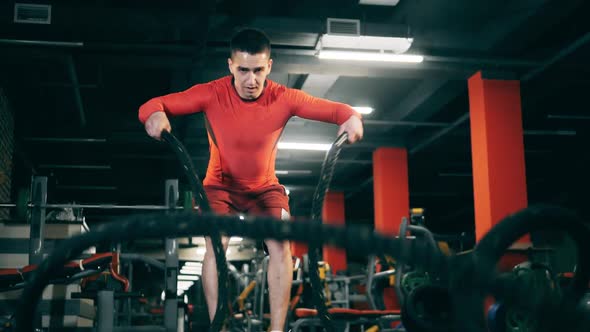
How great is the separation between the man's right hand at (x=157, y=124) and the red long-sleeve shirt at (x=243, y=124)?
0.52m

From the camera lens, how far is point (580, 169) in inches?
566

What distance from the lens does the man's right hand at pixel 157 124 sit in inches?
61.3

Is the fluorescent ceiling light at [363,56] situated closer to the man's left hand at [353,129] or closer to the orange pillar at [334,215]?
the man's left hand at [353,129]

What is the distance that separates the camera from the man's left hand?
1.73 m

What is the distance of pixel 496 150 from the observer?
768cm

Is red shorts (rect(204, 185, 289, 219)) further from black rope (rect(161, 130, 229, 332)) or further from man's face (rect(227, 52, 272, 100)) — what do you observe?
black rope (rect(161, 130, 229, 332))

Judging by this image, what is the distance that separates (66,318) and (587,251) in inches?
168

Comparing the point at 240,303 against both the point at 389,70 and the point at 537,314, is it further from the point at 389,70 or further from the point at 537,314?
the point at 537,314

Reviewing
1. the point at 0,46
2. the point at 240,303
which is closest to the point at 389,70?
the point at 240,303

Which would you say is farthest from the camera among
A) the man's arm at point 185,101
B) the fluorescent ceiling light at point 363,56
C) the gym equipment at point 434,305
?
the fluorescent ceiling light at point 363,56

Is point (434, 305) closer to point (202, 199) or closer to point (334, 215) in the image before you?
point (202, 199)

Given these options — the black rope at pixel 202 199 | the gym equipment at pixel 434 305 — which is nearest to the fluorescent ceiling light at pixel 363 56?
the black rope at pixel 202 199

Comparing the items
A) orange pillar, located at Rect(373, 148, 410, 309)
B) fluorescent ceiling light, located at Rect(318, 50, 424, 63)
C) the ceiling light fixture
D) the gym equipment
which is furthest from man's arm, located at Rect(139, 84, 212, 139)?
the ceiling light fixture

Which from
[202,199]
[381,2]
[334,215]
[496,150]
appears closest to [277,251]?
[202,199]
